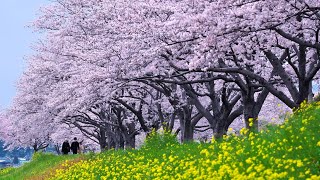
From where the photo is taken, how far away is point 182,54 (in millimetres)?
Answer: 19391

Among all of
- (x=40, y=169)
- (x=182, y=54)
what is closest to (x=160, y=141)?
(x=182, y=54)

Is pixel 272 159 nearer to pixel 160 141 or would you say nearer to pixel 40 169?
pixel 160 141

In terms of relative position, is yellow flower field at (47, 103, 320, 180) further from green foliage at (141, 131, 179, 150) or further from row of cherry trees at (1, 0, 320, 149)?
green foliage at (141, 131, 179, 150)

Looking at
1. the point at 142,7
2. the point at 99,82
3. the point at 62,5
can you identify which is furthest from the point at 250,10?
the point at 62,5

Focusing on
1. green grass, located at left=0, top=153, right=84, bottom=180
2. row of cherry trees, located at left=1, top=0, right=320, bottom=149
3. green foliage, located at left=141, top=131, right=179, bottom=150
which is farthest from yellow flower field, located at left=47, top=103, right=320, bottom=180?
green grass, located at left=0, top=153, right=84, bottom=180

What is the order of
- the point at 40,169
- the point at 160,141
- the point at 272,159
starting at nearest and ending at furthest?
the point at 272,159 → the point at 160,141 → the point at 40,169

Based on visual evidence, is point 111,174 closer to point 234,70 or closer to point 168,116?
point 234,70

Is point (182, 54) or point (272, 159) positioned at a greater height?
point (182, 54)

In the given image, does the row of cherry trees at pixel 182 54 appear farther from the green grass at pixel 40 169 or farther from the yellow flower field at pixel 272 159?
the green grass at pixel 40 169

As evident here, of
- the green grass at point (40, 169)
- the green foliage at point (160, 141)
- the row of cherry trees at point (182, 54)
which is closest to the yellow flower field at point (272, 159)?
the row of cherry trees at point (182, 54)

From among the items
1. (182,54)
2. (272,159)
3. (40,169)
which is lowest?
(272,159)

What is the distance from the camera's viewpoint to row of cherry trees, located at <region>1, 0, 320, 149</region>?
1431 cm

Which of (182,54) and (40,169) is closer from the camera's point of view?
(182,54)

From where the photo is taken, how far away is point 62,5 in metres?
30.5
